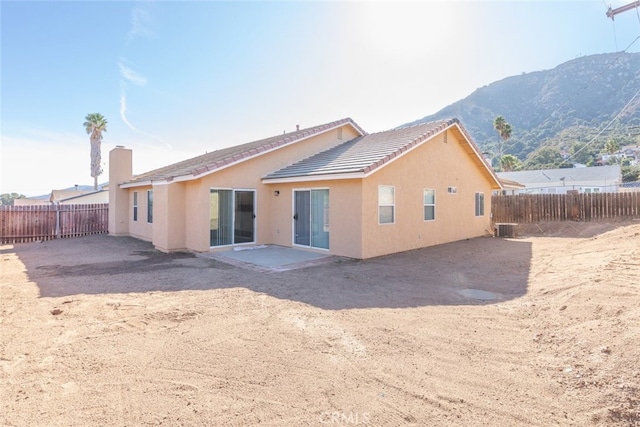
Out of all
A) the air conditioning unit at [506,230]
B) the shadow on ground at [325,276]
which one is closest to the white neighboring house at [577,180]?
the air conditioning unit at [506,230]

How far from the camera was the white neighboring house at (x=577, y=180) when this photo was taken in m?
37.9

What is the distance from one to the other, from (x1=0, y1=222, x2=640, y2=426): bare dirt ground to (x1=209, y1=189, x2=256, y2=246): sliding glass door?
13.0ft

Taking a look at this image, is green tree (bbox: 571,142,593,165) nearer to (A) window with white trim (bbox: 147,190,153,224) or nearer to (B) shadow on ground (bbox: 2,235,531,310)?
(B) shadow on ground (bbox: 2,235,531,310)

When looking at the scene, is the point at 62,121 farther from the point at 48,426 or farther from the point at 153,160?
the point at 48,426

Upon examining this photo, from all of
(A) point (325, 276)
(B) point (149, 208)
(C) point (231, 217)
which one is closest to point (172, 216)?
(C) point (231, 217)

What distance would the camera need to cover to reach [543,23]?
19.0 metres

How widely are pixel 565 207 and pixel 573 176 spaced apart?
26709mm

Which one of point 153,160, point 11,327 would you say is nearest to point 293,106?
point 153,160

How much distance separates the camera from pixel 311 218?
12.4 metres

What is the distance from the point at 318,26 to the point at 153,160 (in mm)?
18147

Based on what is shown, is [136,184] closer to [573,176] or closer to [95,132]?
[95,132]

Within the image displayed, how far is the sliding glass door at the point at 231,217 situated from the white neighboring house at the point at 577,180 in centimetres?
3293

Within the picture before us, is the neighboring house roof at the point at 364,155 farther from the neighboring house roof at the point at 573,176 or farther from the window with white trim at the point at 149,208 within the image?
the neighboring house roof at the point at 573,176

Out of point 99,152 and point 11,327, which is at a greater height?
point 99,152
